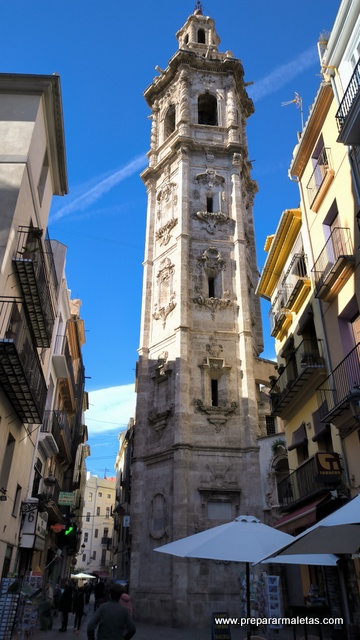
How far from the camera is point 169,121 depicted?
34281mm

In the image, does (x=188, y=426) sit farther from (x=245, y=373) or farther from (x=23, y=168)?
(x=23, y=168)

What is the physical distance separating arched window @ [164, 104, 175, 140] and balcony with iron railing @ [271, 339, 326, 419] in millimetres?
21395

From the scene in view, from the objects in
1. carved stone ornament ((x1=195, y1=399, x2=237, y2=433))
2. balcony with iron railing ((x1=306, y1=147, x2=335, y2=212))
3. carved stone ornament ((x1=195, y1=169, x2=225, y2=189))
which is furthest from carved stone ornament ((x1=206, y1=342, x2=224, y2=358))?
balcony with iron railing ((x1=306, y1=147, x2=335, y2=212))

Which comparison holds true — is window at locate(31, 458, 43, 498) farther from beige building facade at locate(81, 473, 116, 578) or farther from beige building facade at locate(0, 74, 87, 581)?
beige building facade at locate(81, 473, 116, 578)

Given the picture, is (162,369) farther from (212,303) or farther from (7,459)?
(7,459)

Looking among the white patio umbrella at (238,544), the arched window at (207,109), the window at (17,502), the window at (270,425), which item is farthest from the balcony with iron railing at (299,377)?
the arched window at (207,109)

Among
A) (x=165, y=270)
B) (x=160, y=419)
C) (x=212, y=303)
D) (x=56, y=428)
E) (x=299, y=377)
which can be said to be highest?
(x=165, y=270)

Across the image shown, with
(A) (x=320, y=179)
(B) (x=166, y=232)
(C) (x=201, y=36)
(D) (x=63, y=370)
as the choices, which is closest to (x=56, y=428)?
(D) (x=63, y=370)

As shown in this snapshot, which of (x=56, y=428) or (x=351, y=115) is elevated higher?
(x=351, y=115)

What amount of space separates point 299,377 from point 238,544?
21.0ft

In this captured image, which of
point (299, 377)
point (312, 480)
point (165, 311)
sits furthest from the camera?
point (165, 311)

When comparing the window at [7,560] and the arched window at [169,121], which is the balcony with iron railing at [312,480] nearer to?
the window at [7,560]

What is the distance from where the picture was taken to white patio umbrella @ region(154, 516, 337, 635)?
805 cm

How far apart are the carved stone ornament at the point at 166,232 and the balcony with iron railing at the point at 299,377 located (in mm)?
12813
